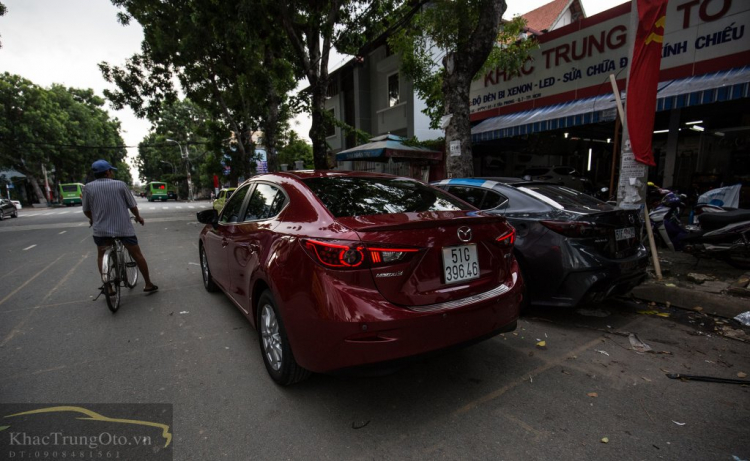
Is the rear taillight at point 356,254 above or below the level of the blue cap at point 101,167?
below

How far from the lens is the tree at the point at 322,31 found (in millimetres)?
8953

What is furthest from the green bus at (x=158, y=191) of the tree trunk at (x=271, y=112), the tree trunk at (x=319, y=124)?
the tree trunk at (x=319, y=124)

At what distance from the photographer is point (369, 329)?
1.84 m

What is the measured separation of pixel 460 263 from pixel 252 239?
1.68 metres

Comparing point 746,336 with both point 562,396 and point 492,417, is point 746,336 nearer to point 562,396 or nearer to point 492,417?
point 562,396

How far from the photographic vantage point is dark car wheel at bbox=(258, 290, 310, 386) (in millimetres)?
2312

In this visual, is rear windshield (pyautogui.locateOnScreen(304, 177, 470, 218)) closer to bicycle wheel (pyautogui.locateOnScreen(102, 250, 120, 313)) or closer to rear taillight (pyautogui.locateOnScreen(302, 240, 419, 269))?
rear taillight (pyautogui.locateOnScreen(302, 240, 419, 269))

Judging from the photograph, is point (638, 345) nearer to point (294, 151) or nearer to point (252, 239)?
point (252, 239)

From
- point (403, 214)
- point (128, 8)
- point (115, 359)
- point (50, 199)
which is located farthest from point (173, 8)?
point (50, 199)

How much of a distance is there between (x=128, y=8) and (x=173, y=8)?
6.46ft

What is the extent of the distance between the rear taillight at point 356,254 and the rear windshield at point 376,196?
1.04 ft

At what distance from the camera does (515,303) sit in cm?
239

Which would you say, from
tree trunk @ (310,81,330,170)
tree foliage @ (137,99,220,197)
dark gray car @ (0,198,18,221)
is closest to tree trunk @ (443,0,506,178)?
tree trunk @ (310,81,330,170)

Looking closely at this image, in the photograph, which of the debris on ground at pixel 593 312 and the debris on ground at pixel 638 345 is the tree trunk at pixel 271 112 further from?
the debris on ground at pixel 638 345
